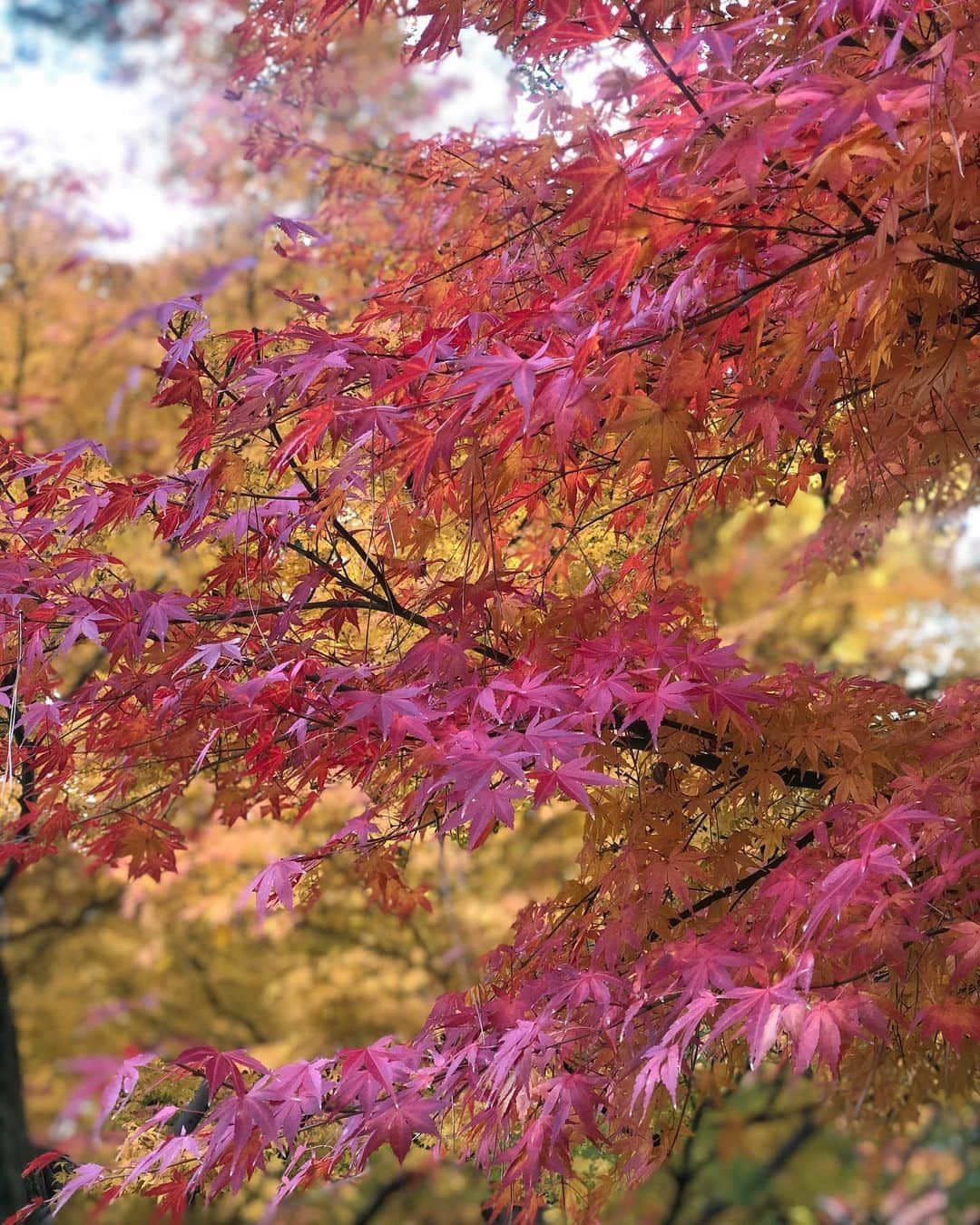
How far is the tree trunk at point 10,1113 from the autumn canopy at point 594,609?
376cm

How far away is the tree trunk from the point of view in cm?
667

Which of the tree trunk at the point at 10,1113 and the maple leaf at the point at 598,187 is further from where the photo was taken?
the tree trunk at the point at 10,1113

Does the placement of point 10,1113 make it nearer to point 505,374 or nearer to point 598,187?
point 505,374

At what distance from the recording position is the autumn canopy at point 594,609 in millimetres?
1893

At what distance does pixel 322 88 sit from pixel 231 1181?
447 cm

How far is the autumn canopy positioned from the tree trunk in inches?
148

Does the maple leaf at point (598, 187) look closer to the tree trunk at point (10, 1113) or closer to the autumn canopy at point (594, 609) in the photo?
the autumn canopy at point (594, 609)

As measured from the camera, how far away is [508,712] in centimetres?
217

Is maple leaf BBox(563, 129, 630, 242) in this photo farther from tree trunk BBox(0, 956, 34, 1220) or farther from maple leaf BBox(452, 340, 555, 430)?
tree trunk BBox(0, 956, 34, 1220)

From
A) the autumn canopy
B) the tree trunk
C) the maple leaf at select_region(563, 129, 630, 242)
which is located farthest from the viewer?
the tree trunk

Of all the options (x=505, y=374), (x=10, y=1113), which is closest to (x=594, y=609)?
(x=505, y=374)

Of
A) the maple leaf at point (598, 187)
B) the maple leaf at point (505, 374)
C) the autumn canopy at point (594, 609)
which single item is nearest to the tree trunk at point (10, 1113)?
the autumn canopy at point (594, 609)

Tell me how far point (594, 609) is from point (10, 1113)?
5.79m

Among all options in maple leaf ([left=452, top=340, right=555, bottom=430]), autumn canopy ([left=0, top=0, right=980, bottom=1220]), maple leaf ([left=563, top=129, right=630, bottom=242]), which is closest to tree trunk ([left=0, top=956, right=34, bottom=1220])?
autumn canopy ([left=0, top=0, right=980, bottom=1220])
